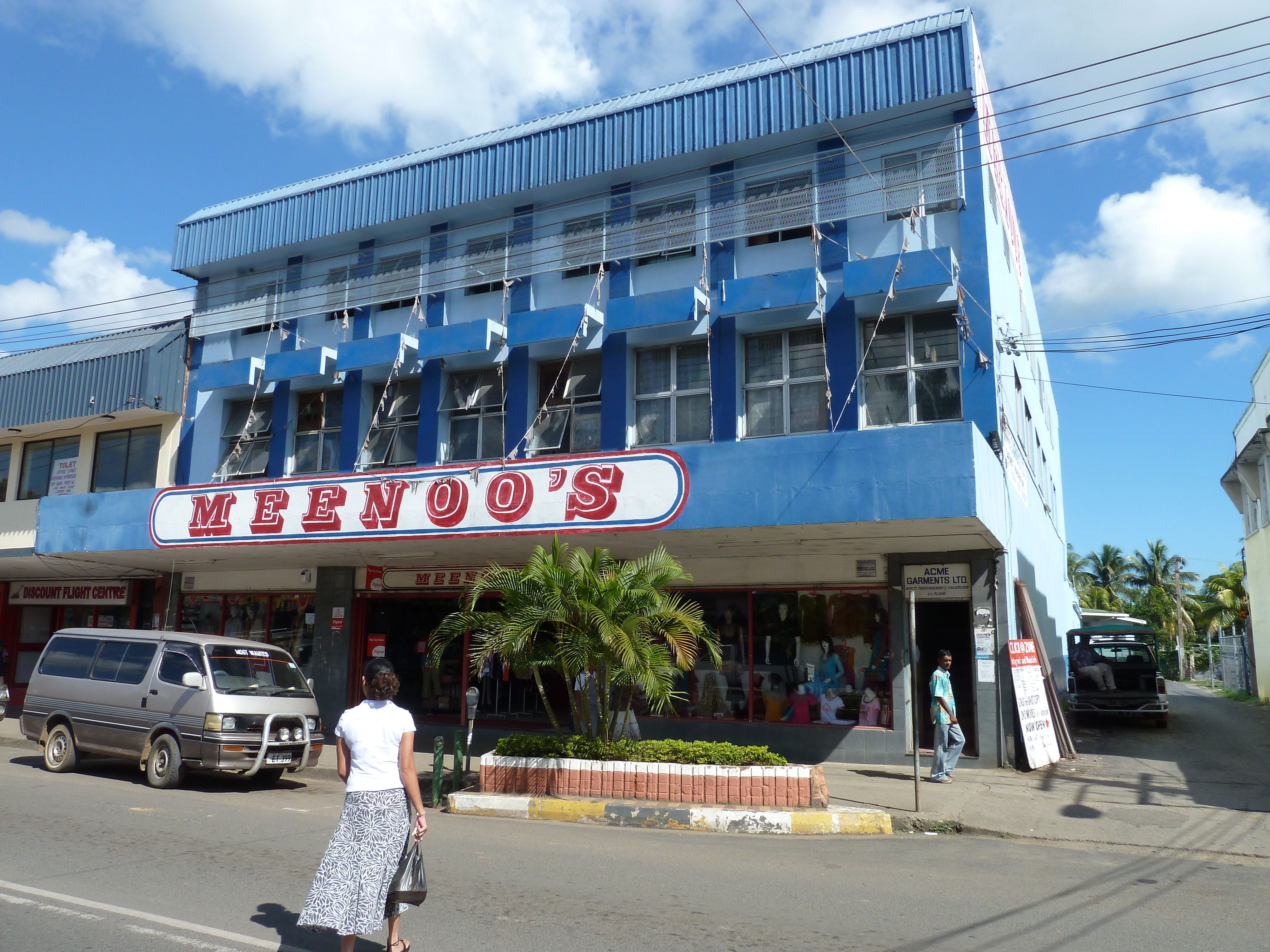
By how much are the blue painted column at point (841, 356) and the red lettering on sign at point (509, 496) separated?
4.77 m

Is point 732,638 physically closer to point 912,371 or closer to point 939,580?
point 939,580

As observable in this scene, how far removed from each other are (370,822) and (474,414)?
A: 504 inches

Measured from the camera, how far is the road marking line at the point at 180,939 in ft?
17.9

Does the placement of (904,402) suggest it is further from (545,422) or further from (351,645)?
(351,645)

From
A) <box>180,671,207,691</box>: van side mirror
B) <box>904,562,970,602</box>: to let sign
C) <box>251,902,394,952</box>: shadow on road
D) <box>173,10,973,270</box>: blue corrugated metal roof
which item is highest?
<box>173,10,973,270</box>: blue corrugated metal roof

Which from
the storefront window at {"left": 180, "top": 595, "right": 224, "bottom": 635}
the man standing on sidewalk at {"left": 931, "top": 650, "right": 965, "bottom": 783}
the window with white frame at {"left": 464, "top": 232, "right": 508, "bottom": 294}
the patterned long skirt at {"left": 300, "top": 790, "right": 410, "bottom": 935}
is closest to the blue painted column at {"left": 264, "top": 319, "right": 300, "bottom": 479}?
the storefront window at {"left": 180, "top": 595, "right": 224, "bottom": 635}

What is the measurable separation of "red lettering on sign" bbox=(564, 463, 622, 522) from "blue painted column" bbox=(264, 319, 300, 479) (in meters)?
8.30

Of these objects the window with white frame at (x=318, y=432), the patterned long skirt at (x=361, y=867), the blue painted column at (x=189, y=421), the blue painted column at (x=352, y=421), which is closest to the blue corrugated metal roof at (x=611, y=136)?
the blue painted column at (x=189, y=421)

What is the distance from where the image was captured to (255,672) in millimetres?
13031

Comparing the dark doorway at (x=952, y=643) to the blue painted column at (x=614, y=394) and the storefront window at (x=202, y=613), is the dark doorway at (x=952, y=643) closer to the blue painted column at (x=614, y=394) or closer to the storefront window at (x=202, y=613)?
the blue painted column at (x=614, y=394)

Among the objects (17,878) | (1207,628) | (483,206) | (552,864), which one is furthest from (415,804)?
(1207,628)

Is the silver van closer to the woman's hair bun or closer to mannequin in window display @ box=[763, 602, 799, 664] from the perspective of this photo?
mannequin in window display @ box=[763, 602, 799, 664]

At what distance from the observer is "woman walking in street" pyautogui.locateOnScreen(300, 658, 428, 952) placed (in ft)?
17.0

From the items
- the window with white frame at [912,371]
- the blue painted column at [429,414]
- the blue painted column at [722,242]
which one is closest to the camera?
the window with white frame at [912,371]
